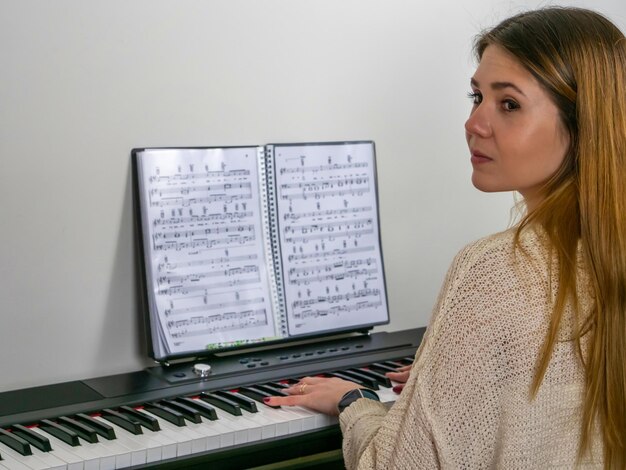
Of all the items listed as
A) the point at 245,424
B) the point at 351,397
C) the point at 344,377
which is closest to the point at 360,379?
the point at 344,377

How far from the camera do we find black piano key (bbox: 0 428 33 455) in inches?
66.5

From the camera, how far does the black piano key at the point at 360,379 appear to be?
2103 mm

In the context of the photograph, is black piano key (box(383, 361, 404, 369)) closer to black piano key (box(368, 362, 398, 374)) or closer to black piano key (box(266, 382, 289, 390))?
black piano key (box(368, 362, 398, 374))

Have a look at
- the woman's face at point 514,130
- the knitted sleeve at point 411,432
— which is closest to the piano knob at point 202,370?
the knitted sleeve at point 411,432

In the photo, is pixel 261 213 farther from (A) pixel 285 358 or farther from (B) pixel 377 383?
(B) pixel 377 383

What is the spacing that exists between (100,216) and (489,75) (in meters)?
0.99

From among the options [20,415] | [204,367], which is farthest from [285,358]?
[20,415]

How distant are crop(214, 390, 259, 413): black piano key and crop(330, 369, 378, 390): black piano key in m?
0.28

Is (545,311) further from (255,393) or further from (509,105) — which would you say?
(255,393)

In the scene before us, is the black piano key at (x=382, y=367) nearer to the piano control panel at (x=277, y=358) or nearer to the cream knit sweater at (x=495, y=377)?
the piano control panel at (x=277, y=358)

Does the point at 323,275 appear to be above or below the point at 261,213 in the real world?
below

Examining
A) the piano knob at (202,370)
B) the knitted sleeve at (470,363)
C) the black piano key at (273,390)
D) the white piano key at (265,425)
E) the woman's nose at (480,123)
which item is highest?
the woman's nose at (480,123)

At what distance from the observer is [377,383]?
211cm

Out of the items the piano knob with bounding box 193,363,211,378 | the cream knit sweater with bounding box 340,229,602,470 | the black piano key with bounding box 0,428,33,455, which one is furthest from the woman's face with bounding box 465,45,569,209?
the black piano key with bounding box 0,428,33,455
